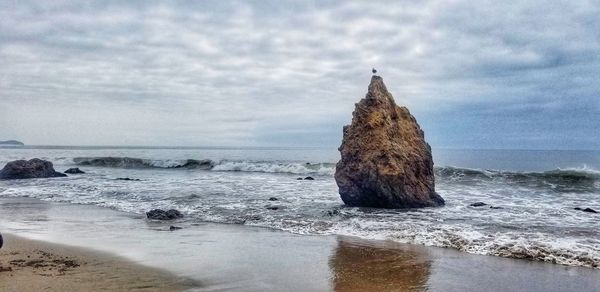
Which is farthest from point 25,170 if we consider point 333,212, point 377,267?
point 377,267

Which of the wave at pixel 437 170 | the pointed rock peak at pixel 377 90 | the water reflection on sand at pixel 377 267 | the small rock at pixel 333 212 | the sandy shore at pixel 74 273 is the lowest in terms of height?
the sandy shore at pixel 74 273

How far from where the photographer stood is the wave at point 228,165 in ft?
144

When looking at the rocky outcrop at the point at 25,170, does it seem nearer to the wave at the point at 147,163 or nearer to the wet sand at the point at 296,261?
the wave at the point at 147,163


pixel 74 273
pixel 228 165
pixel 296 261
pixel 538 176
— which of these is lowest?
pixel 74 273

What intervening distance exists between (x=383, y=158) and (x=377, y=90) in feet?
9.92

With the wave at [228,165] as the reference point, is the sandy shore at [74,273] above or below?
below

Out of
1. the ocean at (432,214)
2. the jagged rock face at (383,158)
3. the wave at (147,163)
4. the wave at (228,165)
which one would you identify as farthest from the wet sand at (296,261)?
the wave at (147,163)

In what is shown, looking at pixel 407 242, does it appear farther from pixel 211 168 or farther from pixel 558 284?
pixel 211 168

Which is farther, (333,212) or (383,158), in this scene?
(383,158)

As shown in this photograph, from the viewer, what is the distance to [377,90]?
1789 centimetres

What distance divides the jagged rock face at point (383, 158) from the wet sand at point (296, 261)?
501 centimetres

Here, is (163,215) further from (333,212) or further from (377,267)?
(377,267)

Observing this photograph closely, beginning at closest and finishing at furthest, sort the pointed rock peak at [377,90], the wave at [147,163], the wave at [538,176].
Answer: the pointed rock peak at [377,90] < the wave at [538,176] < the wave at [147,163]

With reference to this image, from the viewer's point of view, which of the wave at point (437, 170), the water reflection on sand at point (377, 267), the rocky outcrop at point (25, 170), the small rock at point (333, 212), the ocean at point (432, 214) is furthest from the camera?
the rocky outcrop at point (25, 170)
